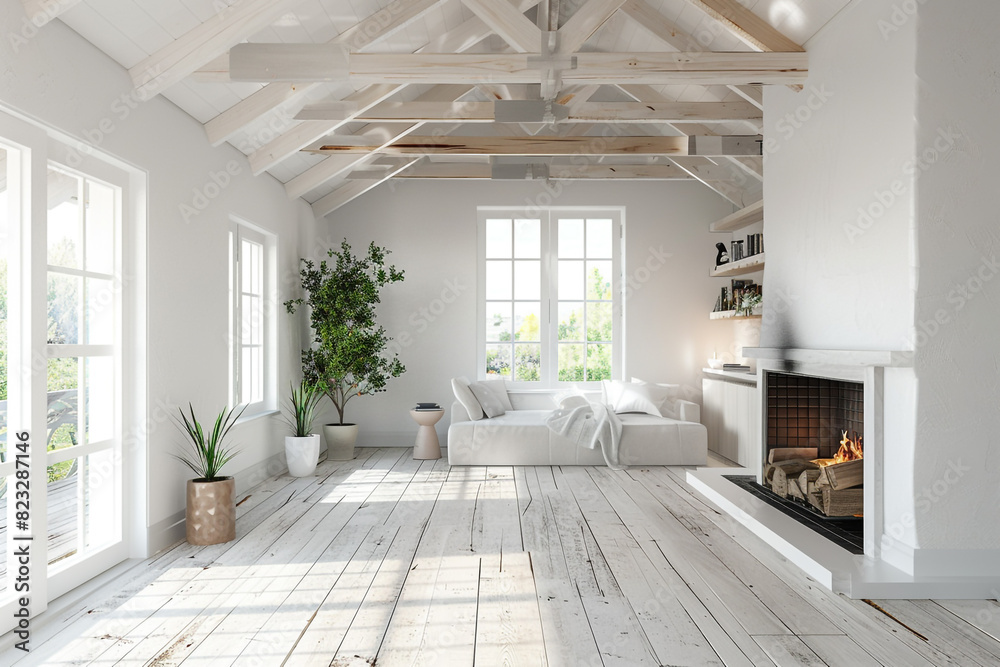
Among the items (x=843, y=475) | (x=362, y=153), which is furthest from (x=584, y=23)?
(x=843, y=475)

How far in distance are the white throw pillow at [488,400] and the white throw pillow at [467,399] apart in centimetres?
5

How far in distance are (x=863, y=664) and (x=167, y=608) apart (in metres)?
2.59

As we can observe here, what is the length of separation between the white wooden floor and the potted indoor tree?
2023 millimetres

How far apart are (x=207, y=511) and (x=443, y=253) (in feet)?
13.7

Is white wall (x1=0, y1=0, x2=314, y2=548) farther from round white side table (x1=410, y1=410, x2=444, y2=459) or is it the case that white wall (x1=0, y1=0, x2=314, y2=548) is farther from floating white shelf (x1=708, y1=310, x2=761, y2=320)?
floating white shelf (x1=708, y1=310, x2=761, y2=320)

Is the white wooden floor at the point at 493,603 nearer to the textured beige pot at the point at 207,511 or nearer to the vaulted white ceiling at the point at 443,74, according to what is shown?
the textured beige pot at the point at 207,511

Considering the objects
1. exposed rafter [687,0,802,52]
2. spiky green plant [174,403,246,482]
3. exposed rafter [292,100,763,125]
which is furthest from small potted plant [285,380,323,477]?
exposed rafter [687,0,802,52]

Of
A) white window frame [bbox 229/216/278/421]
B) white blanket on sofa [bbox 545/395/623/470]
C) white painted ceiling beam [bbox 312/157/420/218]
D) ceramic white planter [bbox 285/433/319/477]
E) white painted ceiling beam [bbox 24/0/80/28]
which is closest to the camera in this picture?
white painted ceiling beam [bbox 24/0/80/28]

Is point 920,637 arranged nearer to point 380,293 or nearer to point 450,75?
point 450,75

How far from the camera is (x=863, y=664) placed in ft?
7.84

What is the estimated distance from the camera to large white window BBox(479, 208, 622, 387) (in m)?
7.53

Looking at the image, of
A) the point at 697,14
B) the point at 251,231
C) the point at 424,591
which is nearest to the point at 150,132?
the point at 251,231

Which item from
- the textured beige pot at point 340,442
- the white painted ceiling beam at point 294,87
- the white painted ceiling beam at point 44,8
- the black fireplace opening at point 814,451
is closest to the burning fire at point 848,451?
the black fireplace opening at point 814,451

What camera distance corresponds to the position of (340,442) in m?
6.69
